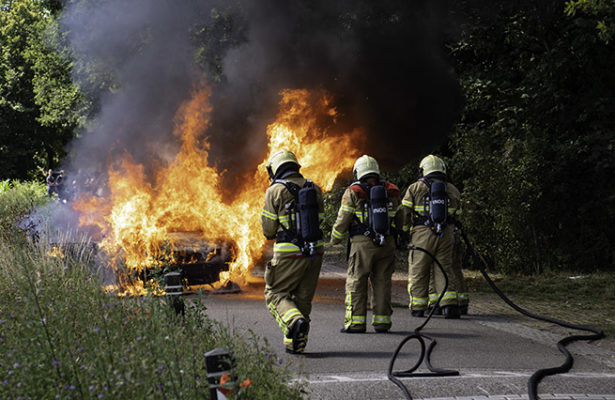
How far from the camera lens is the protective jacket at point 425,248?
933 centimetres

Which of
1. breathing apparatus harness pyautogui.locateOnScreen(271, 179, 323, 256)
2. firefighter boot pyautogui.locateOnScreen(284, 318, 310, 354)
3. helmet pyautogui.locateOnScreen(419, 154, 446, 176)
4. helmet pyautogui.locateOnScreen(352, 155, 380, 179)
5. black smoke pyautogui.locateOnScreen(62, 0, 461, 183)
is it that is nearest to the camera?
firefighter boot pyautogui.locateOnScreen(284, 318, 310, 354)

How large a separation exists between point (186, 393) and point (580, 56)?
11.7 m

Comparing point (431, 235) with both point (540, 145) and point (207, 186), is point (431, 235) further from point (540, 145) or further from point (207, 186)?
point (540, 145)

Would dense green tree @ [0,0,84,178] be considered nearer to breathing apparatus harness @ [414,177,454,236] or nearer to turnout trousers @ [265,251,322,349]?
breathing apparatus harness @ [414,177,454,236]

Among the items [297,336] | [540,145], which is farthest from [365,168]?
[540,145]

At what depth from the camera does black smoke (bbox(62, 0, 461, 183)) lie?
12547mm

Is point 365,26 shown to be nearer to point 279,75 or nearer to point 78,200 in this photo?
point 279,75

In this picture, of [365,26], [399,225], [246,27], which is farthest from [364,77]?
[399,225]

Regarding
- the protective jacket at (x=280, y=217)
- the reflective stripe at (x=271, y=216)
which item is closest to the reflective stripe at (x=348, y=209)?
the protective jacket at (x=280, y=217)

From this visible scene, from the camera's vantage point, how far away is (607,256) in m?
14.4

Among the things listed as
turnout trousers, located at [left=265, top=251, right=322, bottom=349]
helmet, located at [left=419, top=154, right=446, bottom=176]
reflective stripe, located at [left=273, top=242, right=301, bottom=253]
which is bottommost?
turnout trousers, located at [left=265, top=251, right=322, bottom=349]

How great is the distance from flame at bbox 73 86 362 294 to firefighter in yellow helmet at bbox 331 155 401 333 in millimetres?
4069

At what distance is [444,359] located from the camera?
6.55 meters

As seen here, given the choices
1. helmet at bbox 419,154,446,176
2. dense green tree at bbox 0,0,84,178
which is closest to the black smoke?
helmet at bbox 419,154,446,176
